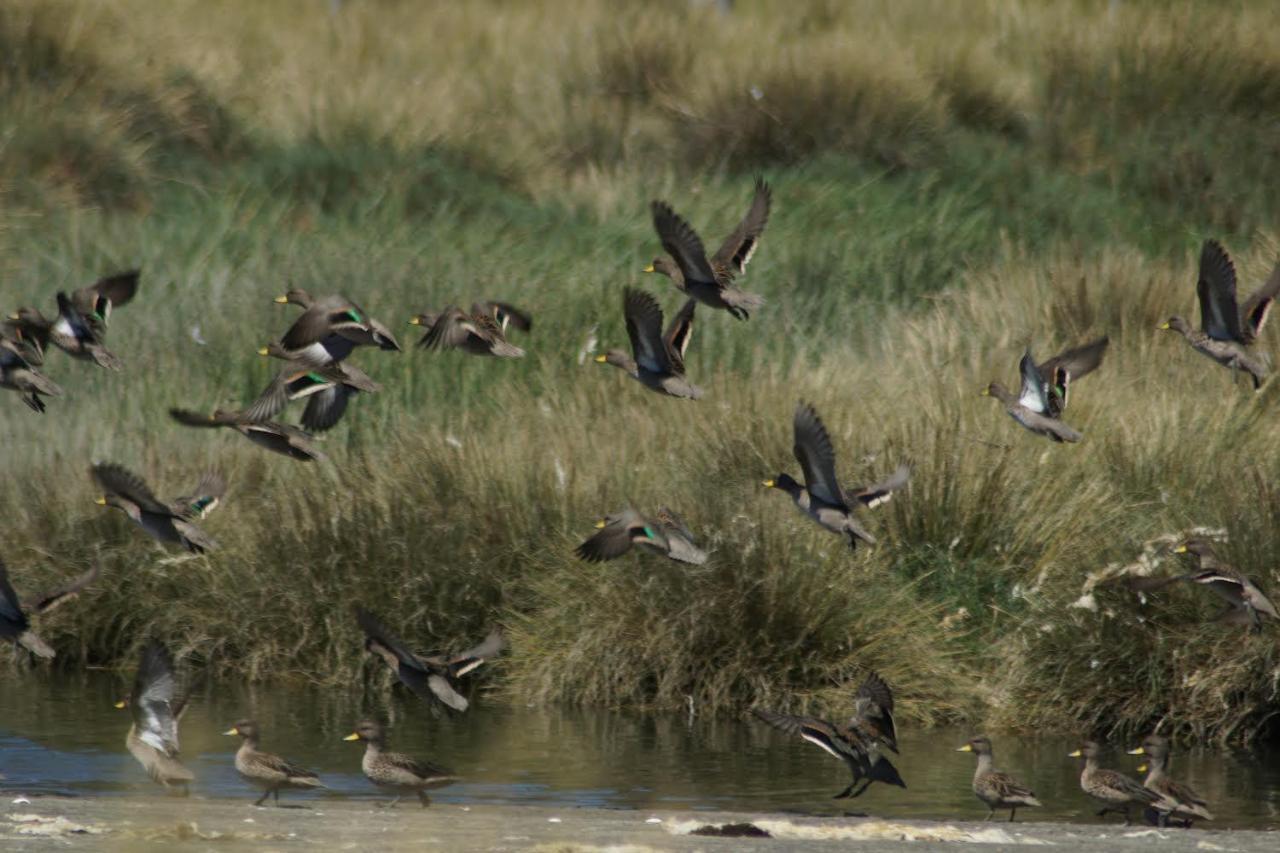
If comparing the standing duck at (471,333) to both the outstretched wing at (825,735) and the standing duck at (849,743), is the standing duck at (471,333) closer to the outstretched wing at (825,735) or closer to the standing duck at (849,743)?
the standing duck at (849,743)

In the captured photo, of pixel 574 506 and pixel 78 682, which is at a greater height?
pixel 574 506

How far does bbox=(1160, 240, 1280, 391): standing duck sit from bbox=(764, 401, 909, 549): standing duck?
6.35ft

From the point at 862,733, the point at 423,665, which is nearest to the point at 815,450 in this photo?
the point at 862,733

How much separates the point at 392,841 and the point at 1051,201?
13.4 meters

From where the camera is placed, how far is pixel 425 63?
25469 mm

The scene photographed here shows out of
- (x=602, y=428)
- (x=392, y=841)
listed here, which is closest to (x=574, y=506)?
(x=602, y=428)

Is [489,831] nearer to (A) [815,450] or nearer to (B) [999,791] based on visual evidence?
(B) [999,791]

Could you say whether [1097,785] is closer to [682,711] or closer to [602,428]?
[682,711]

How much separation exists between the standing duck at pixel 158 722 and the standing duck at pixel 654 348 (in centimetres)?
219

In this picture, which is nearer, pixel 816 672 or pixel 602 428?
pixel 816 672

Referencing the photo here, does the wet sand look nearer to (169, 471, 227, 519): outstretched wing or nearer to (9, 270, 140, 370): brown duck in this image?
(169, 471, 227, 519): outstretched wing

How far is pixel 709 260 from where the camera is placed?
→ 9.96m

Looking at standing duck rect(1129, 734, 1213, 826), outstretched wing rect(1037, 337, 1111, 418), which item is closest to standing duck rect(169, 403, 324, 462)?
outstretched wing rect(1037, 337, 1111, 418)

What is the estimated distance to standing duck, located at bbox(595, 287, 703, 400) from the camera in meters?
9.45
